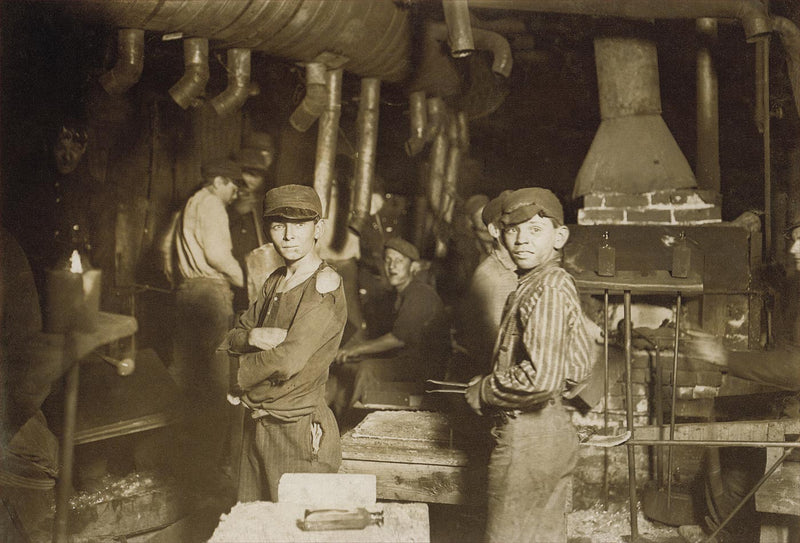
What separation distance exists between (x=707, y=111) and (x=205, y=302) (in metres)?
4.31

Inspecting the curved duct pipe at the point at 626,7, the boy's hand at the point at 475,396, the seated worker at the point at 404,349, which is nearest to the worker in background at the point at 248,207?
the seated worker at the point at 404,349

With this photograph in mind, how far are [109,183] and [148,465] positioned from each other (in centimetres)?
237

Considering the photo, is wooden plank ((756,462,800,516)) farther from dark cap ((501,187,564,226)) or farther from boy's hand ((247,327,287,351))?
boy's hand ((247,327,287,351))

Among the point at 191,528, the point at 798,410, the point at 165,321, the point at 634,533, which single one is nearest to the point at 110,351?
the point at 165,321

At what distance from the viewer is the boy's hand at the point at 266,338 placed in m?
3.37

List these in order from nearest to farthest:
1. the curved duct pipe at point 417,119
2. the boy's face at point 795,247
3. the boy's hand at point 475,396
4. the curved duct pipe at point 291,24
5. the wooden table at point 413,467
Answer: the boy's hand at point 475,396
the wooden table at point 413,467
the curved duct pipe at point 291,24
the boy's face at point 795,247
the curved duct pipe at point 417,119

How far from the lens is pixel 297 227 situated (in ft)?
11.4

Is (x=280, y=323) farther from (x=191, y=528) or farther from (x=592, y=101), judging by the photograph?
(x=592, y=101)

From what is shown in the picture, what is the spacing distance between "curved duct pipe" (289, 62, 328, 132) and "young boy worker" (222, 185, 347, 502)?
2.10 meters

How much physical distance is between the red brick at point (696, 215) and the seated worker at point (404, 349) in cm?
197

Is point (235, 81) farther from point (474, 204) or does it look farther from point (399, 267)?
point (474, 204)

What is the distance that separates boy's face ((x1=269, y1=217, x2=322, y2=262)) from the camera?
346cm

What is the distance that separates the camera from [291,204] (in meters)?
3.39

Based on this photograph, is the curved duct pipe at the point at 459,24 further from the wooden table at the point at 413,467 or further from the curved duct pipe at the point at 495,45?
the wooden table at the point at 413,467
